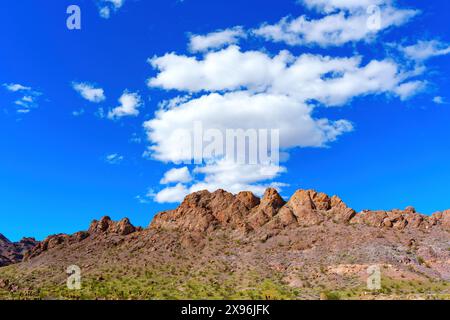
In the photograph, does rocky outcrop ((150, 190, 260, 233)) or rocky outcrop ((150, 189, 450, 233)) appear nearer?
rocky outcrop ((150, 189, 450, 233))

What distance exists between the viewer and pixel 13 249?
153250 millimetres

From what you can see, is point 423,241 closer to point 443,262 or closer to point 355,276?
point 443,262

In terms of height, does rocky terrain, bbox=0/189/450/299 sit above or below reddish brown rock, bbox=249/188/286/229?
below

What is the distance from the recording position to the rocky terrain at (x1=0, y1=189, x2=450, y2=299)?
7906 centimetres

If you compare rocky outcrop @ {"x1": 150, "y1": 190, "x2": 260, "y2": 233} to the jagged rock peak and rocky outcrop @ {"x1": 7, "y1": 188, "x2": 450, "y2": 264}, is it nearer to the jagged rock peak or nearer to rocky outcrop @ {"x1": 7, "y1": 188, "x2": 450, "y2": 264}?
rocky outcrop @ {"x1": 7, "y1": 188, "x2": 450, "y2": 264}

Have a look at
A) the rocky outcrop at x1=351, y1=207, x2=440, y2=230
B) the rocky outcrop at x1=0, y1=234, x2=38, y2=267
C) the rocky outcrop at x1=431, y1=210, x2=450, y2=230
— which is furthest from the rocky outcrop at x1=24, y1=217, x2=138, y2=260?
the rocky outcrop at x1=431, y1=210, x2=450, y2=230

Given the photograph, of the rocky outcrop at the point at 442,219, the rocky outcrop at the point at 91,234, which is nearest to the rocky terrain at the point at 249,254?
the rocky outcrop at the point at 442,219

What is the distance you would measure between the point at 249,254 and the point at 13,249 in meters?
94.7

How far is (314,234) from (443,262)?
26.3 meters

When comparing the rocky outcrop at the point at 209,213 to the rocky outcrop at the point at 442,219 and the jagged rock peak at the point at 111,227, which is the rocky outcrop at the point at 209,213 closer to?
the jagged rock peak at the point at 111,227

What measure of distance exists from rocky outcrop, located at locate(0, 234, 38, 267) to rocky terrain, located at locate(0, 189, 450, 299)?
93.1 ft

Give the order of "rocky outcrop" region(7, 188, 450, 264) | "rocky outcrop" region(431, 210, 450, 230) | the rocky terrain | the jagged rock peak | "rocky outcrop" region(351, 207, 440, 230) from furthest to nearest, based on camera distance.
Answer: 1. the jagged rock peak
2. "rocky outcrop" region(7, 188, 450, 264)
3. "rocky outcrop" region(351, 207, 440, 230)
4. "rocky outcrop" region(431, 210, 450, 230)
5. the rocky terrain
